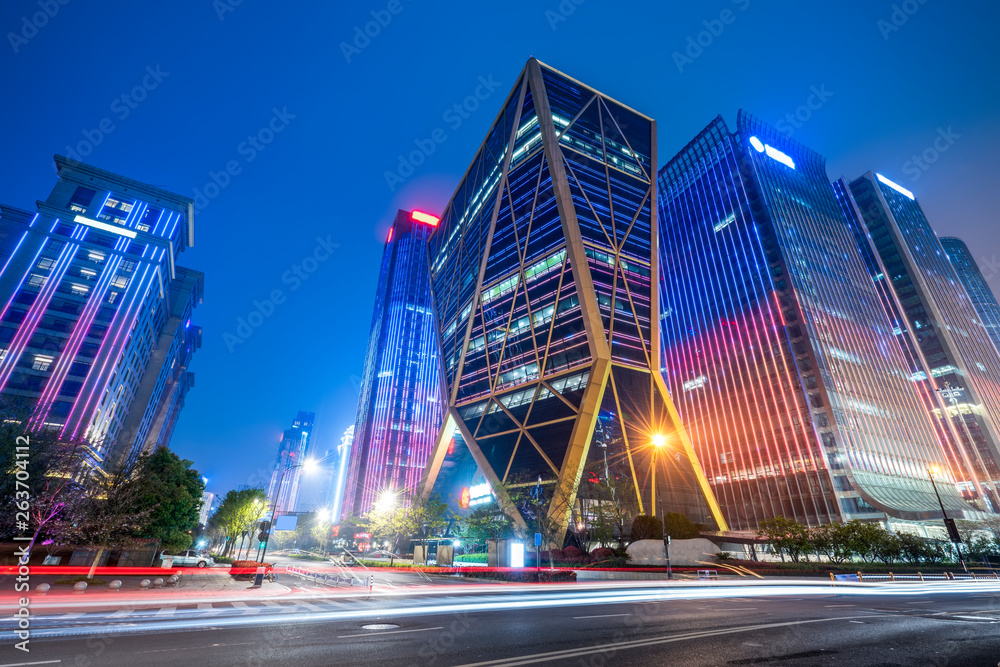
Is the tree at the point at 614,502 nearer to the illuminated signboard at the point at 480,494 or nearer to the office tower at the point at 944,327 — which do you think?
the illuminated signboard at the point at 480,494

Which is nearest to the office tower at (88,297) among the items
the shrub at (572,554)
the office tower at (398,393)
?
the shrub at (572,554)

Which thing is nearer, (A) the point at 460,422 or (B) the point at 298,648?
(B) the point at 298,648

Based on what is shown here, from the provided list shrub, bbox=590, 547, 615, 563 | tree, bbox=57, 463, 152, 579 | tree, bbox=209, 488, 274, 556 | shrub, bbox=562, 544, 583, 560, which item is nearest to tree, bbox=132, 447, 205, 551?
tree, bbox=57, 463, 152, 579

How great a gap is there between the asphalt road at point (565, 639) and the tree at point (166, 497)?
25.2 m

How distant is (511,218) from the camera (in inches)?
3110

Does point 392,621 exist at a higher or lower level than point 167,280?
lower

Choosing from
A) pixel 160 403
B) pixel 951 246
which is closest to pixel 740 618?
pixel 160 403

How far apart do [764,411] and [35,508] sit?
10068 centimetres

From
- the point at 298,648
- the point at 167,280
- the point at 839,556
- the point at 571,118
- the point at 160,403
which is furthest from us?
the point at 160,403

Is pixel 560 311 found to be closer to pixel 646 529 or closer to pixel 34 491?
pixel 646 529

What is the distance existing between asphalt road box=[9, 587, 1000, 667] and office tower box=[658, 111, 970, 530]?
250 feet

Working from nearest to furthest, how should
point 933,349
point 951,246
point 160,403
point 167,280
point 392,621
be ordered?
point 392,621 → point 167,280 → point 933,349 → point 160,403 → point 951,246

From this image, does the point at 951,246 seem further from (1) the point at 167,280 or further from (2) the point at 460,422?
(1) the point at 167,280

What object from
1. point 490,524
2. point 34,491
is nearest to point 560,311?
point 490,524
